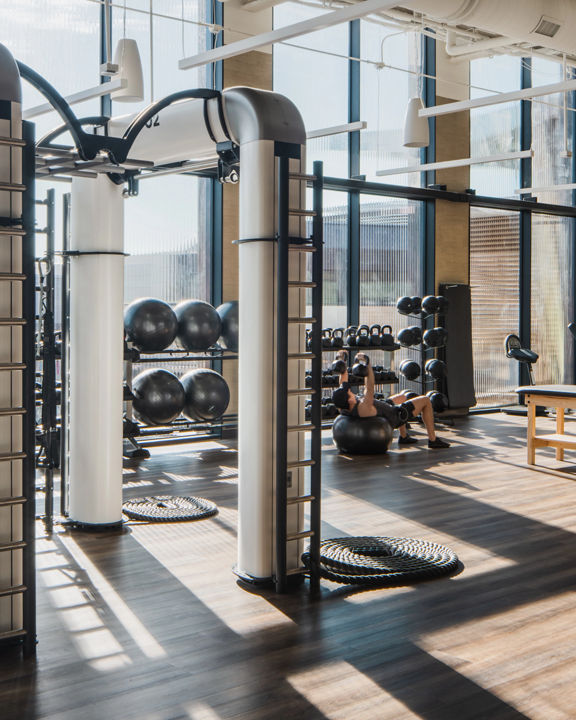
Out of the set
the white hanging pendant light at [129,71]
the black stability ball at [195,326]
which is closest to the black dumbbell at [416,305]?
the black stability ball at [195,326]

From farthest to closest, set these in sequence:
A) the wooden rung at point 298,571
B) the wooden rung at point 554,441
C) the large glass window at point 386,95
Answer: the large glass window at point 386,95 → the wooden rung at point 554,441 → the wooden rung at point 298,571

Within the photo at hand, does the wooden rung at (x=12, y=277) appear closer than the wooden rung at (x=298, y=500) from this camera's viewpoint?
Yes

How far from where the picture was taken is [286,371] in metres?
3.97

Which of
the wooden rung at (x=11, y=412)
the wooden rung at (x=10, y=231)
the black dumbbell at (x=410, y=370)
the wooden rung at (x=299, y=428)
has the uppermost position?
the wooden rung at (x=10, y=231)

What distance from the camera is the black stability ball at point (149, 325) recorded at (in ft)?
23.9

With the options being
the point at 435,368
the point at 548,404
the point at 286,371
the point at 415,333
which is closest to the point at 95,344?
the point at 286,371

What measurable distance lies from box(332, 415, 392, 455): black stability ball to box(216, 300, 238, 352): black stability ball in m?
1.32

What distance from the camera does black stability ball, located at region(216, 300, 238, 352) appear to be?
7.91m

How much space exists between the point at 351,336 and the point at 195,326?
2152 millimetres

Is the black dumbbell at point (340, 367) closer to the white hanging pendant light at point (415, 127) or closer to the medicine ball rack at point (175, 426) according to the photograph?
the medicine ball rack at point (175, 426)

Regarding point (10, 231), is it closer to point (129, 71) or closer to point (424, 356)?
point (129, 71)

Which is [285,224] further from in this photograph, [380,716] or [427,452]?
[427,452]

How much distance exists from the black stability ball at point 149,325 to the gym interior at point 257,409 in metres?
0.02

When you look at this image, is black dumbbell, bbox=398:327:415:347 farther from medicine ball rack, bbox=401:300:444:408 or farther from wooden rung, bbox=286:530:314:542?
wooden rung, bbox=286:530:314:542
